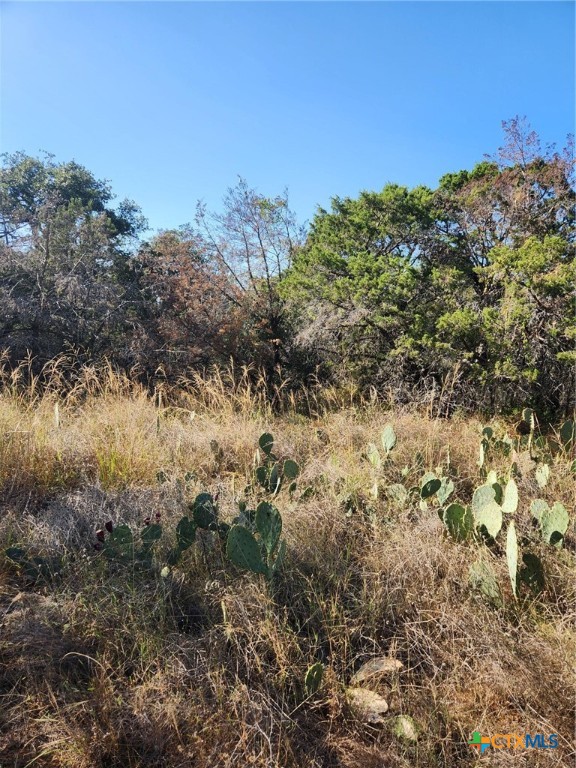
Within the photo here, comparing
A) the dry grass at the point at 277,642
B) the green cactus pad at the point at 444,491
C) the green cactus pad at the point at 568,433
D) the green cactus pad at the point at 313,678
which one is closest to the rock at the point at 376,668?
the dry grass at the point at 277,642

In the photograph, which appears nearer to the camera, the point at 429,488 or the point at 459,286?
the point at 429,488

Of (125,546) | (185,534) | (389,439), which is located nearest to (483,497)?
(389,439)

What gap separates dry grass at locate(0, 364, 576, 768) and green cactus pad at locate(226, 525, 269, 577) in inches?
3.6

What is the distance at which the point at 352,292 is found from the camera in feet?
17.8

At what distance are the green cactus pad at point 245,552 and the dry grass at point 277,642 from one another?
0.30 ft

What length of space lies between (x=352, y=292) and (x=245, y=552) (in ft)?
13.6

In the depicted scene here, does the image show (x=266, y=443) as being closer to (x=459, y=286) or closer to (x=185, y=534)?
(x=185, y=534)

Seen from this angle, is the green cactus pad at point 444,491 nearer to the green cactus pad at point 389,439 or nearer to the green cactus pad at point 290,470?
the green cactus pad at point 389,439

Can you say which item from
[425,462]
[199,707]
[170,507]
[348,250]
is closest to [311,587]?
[199,707]

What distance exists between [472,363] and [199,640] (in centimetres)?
398

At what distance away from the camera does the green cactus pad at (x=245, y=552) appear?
1.84 metres


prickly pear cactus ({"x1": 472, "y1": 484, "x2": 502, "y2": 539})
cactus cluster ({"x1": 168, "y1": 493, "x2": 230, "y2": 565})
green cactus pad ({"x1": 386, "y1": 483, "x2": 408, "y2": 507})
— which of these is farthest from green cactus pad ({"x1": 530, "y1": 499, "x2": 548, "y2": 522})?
cactus cluster ({"x1": 168, "y1": 493, "x2": 230, "y2": 565})

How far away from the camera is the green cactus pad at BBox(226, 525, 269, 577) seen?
6.03ft

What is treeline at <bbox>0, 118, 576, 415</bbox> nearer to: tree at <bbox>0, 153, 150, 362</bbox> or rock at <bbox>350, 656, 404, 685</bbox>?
tree at <bbox>0, 153, 150, 362</bbox>
